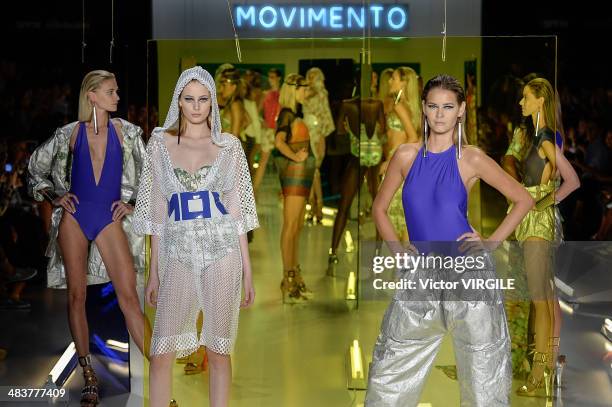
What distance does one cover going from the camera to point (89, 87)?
589 cm

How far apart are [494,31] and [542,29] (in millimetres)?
829

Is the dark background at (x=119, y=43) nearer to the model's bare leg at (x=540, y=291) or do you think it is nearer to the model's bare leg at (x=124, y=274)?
the model's bare leg at (x=124, y=274)

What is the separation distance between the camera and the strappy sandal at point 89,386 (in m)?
6.07

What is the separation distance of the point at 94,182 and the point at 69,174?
12 cm

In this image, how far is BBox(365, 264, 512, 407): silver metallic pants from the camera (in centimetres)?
515

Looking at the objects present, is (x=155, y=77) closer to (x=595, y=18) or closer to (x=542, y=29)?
(x=542, y=29)

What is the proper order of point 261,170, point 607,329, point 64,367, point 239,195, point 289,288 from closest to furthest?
point 239,195, point 261,170, point 289,288, point 64,367, point 607,329

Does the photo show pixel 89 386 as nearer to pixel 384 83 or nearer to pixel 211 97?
pixel 211 97

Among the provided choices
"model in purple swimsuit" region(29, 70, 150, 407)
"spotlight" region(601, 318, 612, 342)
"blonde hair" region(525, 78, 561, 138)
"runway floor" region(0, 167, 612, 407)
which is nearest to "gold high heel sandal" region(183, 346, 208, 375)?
Result: "runway floor" region(0, 167, 612, 407)

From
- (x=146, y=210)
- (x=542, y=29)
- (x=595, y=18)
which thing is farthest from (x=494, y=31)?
(x=146, y=210)

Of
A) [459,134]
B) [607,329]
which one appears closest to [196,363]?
[459,134]

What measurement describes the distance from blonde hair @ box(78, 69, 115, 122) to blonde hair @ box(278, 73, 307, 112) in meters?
0.75

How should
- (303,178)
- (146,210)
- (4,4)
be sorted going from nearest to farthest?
(146,210) < (303,178) < (4,4)

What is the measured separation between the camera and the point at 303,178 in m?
5.97
